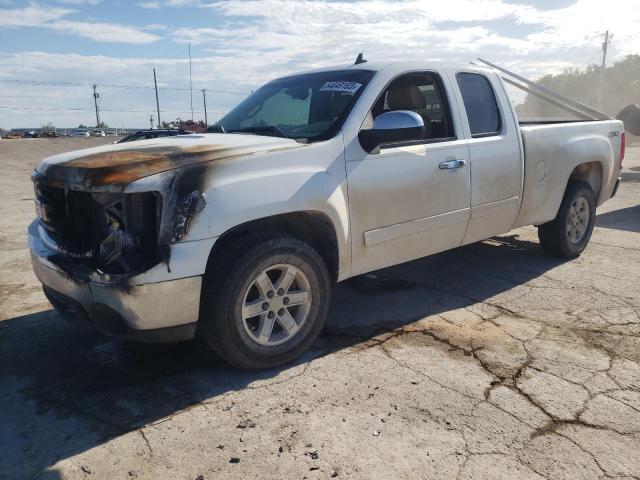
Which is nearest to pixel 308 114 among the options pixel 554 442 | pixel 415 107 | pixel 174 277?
pixel 415 107

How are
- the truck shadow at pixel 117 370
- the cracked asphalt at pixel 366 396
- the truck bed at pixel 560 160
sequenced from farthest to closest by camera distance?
the truck bed at pixel 560 160, the truck shadow at pixel 117 370, the cracked asphalt at pixel 366 396

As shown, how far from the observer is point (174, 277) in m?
2.69

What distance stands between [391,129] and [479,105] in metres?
1.42

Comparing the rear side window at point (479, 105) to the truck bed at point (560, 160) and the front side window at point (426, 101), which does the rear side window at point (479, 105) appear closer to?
the front side window at point (426, 101)

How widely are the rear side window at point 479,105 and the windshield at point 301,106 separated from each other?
38.6 inches

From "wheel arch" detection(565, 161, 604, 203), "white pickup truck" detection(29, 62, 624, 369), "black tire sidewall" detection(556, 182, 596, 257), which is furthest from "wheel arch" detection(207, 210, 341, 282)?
"wheel arch" detection(565, 161, 604, 203)

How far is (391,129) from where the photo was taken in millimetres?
3354

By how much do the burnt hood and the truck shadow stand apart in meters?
1.16

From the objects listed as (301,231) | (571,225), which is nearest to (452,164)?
(301,231)

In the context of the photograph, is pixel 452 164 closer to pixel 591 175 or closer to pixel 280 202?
pixel 280 202

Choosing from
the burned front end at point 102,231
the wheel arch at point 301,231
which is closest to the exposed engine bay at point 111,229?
the burned front end at point 102,231

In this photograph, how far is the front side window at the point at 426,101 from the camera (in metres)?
3.92

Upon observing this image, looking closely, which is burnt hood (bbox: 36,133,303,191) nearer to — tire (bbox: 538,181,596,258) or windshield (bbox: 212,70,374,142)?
windshield (bbox: 212,70,374,142)

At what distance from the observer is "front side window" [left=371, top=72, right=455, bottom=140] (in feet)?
12.8
